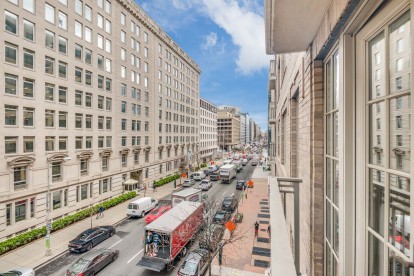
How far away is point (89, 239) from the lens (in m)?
17.4

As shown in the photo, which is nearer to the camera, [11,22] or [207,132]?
[11,22]

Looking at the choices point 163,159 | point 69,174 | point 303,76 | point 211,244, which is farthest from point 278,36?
point 163,159

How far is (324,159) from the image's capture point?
13.3 ft

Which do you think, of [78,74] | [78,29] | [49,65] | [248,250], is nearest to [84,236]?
[248,250]

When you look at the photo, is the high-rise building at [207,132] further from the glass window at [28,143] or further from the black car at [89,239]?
the glass window at [28,143]

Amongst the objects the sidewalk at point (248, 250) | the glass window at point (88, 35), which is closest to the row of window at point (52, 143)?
the glass window at point (88, 35)

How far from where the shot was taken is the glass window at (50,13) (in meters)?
21.6

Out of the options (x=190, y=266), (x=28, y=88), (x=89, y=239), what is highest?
(x=28, y=88)

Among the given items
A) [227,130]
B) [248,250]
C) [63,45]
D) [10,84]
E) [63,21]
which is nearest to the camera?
[248,250]

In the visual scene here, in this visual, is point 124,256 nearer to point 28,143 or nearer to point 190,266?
point 190,266

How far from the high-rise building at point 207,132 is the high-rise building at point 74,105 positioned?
1138 inches

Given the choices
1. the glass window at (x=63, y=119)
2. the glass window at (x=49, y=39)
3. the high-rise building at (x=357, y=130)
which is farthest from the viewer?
the glass window at (x=63, y=119)

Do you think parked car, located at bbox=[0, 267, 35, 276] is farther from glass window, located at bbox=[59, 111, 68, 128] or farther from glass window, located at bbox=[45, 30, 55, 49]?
glass window, located at bbox=[45, 30, 55, 49]

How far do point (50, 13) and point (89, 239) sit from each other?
67.3ft
